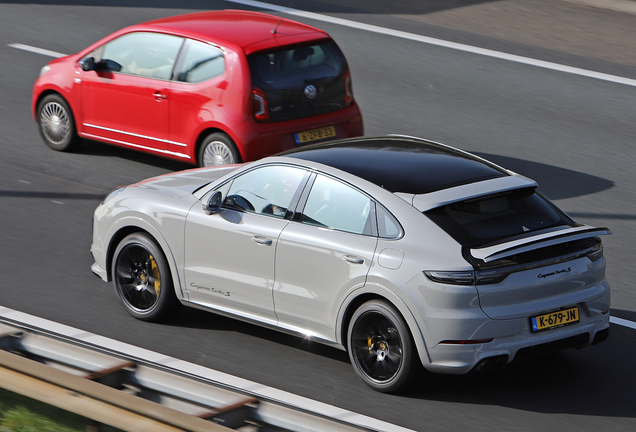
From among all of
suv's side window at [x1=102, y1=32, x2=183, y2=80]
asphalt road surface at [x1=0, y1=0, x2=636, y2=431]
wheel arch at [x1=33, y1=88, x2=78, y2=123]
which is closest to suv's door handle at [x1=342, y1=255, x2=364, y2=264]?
asphalt road surface at [x1=0, y1=0, x2=636, y2=431]

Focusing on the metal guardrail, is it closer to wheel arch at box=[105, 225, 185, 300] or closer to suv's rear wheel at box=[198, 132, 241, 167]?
wheel arch at box=[105, 225, 185, 300]

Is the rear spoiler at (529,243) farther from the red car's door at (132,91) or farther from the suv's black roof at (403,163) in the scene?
the red car's door at (132,91)

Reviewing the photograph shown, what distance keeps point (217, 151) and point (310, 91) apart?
1220mm

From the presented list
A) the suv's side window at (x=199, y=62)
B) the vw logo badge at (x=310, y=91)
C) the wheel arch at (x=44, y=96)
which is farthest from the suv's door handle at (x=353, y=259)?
the wheel arch at (x=44, y=96)

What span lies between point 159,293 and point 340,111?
4.01 metres

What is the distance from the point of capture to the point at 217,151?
10.8m

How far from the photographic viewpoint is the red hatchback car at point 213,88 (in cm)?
1058

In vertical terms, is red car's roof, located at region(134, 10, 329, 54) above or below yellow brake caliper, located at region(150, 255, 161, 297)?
above

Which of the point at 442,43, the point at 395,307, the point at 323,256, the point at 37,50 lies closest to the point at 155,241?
the point at 323,256

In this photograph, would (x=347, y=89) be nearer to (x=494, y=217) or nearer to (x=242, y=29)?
(x=242, y=29)

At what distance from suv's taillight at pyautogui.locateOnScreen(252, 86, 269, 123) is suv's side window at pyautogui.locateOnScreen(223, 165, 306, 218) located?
124 inches

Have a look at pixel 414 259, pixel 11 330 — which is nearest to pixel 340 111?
pixel 414 259

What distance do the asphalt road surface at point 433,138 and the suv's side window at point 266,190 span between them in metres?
1.08

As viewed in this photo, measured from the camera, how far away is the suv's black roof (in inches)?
266
